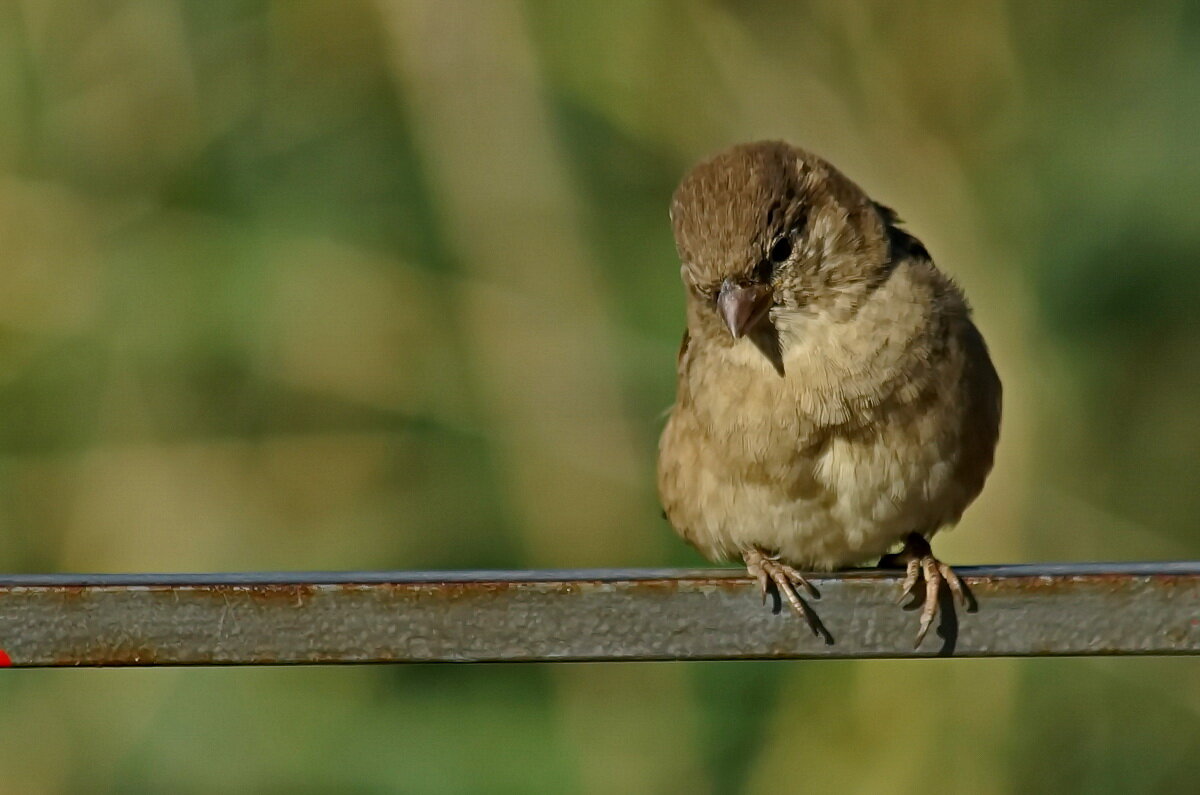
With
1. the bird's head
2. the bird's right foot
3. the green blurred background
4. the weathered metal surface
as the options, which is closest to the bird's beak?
the bird's head

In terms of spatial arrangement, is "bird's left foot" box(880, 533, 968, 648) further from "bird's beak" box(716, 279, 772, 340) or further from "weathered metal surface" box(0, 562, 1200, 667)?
"bird's beak" box(716, 279, 772, 340)

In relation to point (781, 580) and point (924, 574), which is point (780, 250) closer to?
point (924, 574)

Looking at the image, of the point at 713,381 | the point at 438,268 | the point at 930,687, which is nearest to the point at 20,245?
the point at 438,268

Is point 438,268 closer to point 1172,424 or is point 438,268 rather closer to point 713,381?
point 713,381

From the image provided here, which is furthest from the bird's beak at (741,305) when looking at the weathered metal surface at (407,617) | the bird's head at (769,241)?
the weathered metal surface at (407,617)

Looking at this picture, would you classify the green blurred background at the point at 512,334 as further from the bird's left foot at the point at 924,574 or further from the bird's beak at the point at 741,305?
the bird's beak at the point at 741,305
